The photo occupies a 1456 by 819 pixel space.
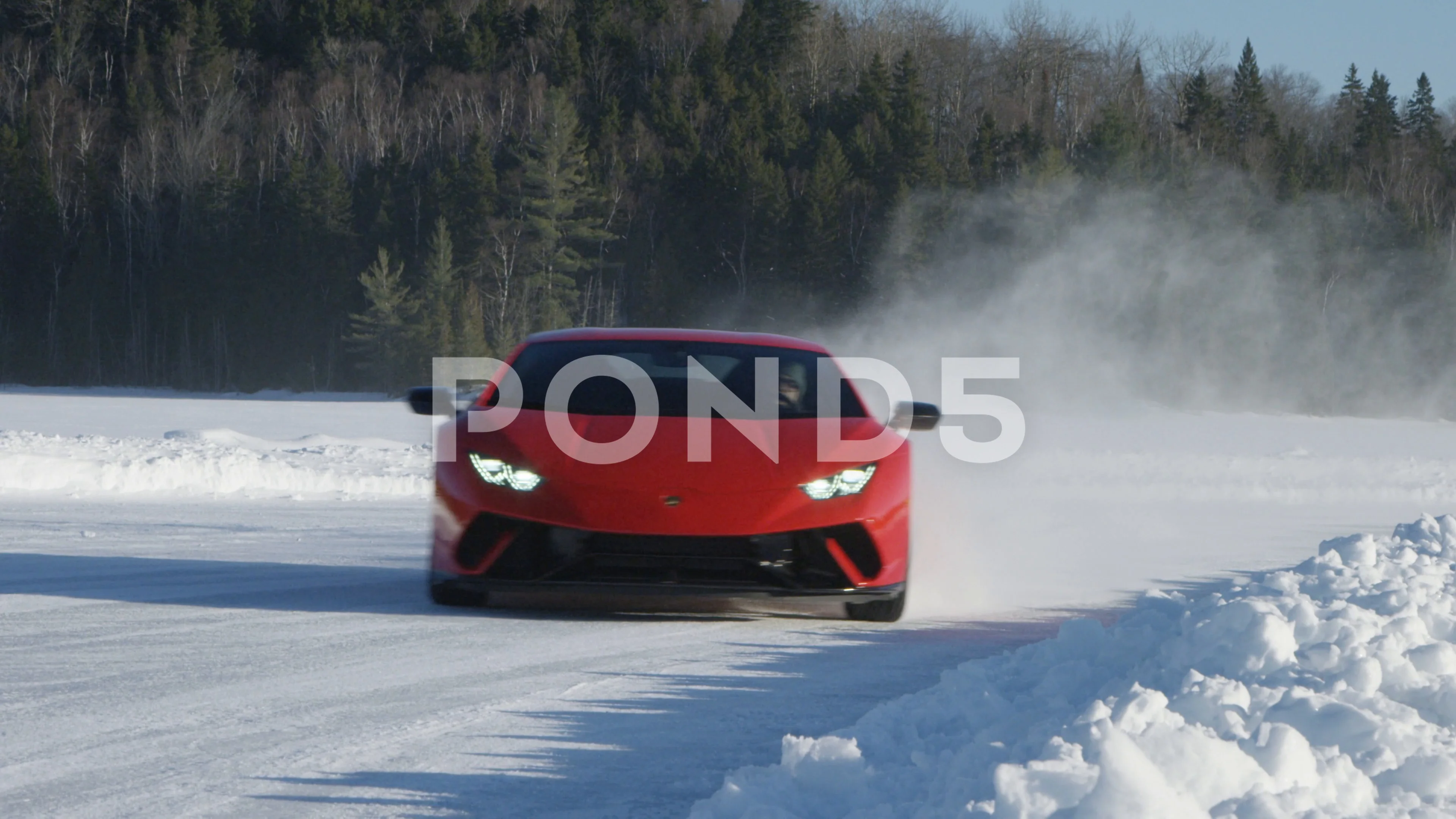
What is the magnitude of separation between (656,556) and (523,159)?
183 ft

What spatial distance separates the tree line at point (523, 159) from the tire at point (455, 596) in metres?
51.7

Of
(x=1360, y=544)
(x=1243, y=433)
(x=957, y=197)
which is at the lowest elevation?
(x=1243, y=433)

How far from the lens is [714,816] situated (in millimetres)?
2896

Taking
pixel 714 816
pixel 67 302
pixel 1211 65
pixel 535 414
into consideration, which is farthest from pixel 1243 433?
pixel 67 302

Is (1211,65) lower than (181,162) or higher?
higher

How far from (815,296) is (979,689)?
6032 centimetres

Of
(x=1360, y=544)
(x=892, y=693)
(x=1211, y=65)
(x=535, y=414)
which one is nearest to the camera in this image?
(x=892, y=693)

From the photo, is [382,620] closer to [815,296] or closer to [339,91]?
[815,296]

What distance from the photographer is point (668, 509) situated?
5.19m

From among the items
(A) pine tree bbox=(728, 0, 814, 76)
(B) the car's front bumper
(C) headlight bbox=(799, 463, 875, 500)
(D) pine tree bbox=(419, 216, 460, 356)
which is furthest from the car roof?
(A) pine tree bbox=(728, 0, 814, 76)

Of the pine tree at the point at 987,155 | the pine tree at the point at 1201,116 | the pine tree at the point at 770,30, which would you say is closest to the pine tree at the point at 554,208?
the pine tree at the point at 770,30

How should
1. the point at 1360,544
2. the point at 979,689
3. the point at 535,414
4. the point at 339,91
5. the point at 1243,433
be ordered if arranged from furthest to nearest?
the point at 339,91, the point at 1243,433, the point at 535,414, the point at 1360,544, the point at 979,689

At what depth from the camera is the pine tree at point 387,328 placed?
191ft

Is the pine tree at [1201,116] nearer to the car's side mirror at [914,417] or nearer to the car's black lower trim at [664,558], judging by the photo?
the car's side mirror at [914,417]
